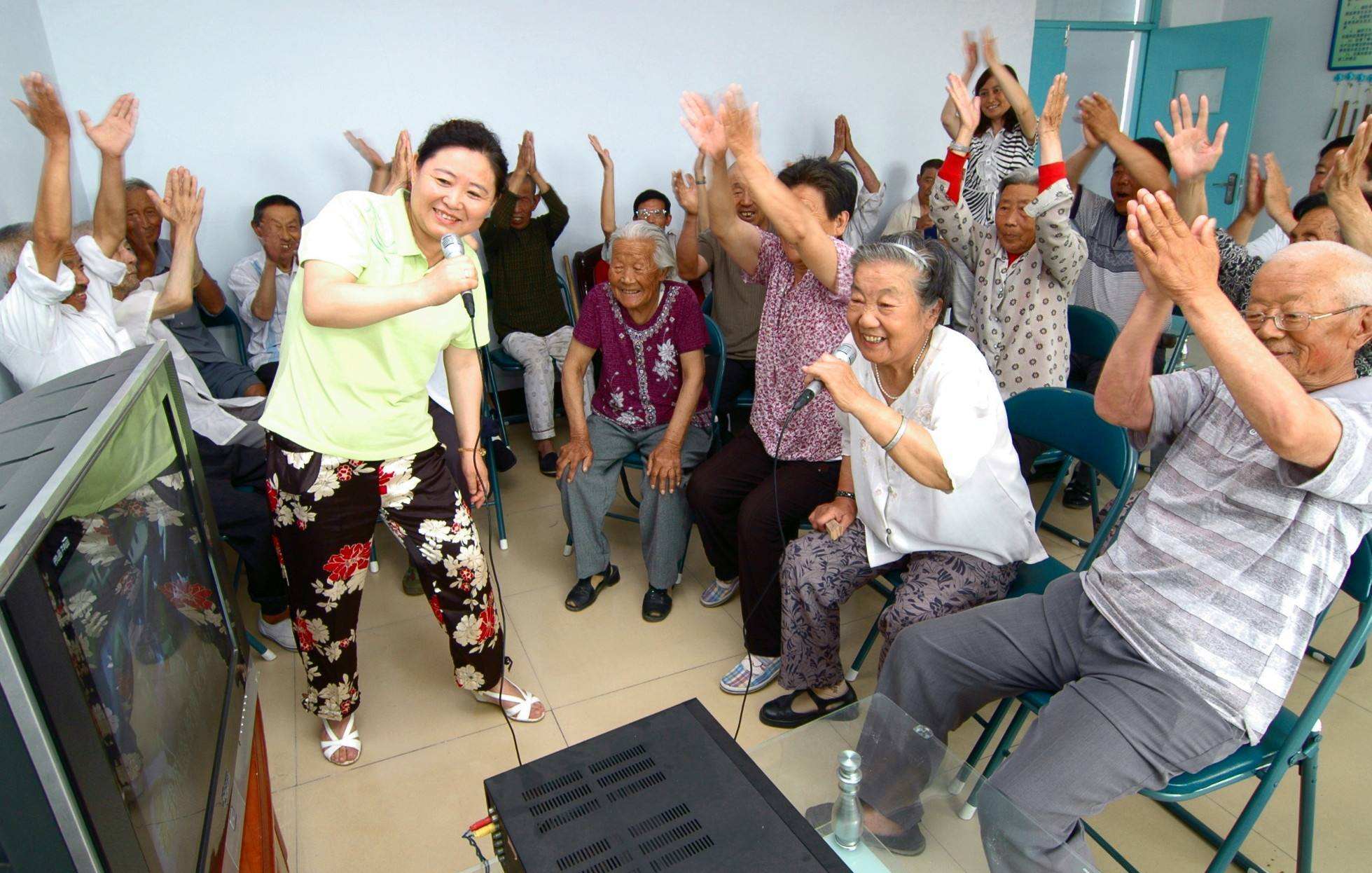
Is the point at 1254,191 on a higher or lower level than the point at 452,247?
lower

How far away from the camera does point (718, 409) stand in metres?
3.37

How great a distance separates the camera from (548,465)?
12.8 feet

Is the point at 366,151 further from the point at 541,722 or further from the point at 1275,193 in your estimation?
the point at 1275,193

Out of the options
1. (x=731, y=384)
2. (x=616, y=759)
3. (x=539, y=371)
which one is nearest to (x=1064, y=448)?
(x=616, y=759)

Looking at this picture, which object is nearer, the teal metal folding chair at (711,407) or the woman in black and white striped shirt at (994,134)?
the teal metal folding chair at (711,407)

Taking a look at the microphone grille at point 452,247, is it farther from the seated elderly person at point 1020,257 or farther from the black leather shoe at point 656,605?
the seated elderly person at point 1020,257

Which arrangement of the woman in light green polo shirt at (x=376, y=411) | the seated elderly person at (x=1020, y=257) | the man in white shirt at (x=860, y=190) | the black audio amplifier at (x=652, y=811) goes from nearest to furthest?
the black audio amplifier at (x=652, y=811) < the woman in light green polo shirt at (x=376, y=411) < the seated elderly person at (x=1020, y=257) < the man in white shirt at (x=860, y=190)

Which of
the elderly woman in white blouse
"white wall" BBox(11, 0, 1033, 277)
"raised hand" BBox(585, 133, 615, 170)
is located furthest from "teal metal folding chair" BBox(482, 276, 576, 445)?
the elderly woman in white blouse

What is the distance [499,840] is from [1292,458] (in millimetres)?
1271

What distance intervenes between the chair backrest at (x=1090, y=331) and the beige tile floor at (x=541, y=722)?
2.30ft

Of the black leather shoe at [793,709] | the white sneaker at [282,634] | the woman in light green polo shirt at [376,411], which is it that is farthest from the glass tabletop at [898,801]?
the white sneaker at [282,634]

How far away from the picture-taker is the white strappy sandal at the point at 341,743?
2131 millimetres

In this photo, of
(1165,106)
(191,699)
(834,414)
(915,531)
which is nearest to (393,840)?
(191,699)

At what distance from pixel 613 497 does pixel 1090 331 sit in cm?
179
